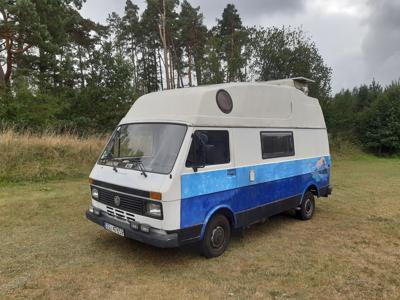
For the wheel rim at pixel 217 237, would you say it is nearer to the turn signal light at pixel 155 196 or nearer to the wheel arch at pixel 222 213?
the wheel arch at pixel 222 213

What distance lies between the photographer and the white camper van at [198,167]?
14.0 feet

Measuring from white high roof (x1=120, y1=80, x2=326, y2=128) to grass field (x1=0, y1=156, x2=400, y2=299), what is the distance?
2304 millimetres

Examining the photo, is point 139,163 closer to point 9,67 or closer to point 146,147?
point 146,147

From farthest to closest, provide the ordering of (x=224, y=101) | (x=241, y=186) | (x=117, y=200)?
(x=241, y=186), (x=224, y=101), (x=117, y=200)

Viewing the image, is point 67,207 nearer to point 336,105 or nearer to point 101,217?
point 101,217

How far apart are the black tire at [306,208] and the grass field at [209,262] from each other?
0.17 meters

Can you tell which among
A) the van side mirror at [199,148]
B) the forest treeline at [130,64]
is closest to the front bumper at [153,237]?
the van side mirror at [199,148]

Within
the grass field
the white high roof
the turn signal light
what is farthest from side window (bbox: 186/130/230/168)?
the grass field

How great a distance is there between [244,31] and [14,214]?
2767 cm

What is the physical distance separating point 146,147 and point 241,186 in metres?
1.82

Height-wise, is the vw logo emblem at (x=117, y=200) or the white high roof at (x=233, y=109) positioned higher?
the white high roof at (x=233, y=109)

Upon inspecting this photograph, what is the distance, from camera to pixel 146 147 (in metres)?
4.77

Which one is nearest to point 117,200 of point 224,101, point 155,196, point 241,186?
point 155,196

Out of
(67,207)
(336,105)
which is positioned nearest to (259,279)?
(67,207)
